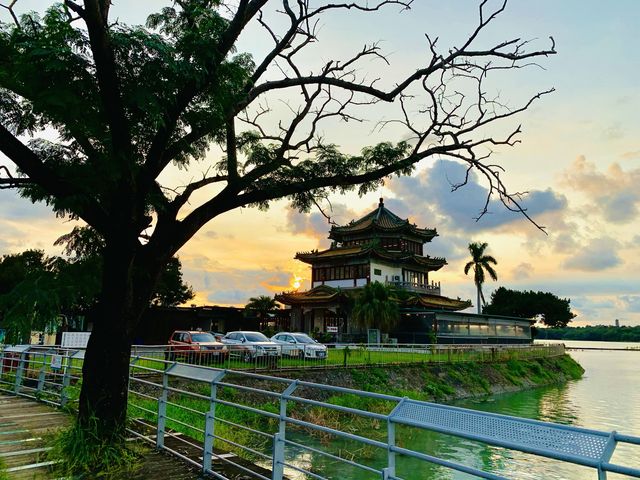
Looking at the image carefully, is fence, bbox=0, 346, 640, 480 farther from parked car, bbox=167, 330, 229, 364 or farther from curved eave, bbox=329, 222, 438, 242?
curved eave, bbox=329, 222, 438, 242

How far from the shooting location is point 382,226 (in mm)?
48562

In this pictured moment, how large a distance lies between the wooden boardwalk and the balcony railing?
3685 centimetres

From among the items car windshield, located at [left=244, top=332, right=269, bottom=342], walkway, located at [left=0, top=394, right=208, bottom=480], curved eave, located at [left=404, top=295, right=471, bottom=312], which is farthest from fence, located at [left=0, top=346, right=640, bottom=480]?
curved eave, located at [left=404, top=295, right=471, bottom=312]

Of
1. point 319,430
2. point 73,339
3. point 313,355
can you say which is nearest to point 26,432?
point 319,430

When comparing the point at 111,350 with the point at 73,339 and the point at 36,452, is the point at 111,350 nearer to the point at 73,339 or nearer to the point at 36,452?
the point at 36,452

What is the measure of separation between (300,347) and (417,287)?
24.6 meters

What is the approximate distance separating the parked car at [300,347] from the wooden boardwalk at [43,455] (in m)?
13.0

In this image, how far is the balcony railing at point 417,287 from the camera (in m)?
43.8

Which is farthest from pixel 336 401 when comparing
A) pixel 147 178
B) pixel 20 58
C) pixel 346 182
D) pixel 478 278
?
pixel 478 278

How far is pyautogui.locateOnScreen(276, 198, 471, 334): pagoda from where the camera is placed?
43.0 meters

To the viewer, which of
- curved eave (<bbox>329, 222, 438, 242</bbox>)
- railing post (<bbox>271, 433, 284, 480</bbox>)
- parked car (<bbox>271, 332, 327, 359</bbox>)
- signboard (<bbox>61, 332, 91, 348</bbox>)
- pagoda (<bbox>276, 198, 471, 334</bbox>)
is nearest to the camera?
railing post (<bbox>271, 433, 284, 480</bbox>)

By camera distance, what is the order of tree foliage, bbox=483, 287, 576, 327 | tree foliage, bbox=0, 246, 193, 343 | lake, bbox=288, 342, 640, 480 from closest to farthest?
tree foliage, bbox=0, 246, 193, 343
lake, bbox=288, 342, 640, 480
tree foliage, bbox=483, 287, 576, 327

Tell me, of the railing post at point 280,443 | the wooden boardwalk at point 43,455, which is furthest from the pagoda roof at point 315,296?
the railing post at point 280,443

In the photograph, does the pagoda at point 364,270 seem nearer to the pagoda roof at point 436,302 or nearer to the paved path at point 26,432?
the pagoda roof at point 436,302
